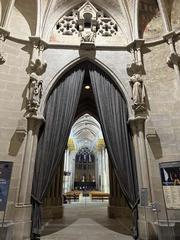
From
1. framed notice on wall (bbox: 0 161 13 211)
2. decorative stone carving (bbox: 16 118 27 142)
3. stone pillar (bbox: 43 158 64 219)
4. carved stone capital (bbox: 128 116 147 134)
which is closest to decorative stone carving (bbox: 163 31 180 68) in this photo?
carved stone capital (bbox: 128 116 147 134)

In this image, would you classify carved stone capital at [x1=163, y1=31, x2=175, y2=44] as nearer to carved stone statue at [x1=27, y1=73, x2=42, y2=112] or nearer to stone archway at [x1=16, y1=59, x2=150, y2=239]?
stone archway at [x1=16, y1=59, x2=150, y2=239]

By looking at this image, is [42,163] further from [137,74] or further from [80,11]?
[80,11]

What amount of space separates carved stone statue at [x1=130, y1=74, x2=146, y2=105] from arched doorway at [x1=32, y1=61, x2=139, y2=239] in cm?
52

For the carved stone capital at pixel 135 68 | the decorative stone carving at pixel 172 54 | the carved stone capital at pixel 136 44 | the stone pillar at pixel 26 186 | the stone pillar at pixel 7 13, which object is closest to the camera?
the stone pillar at pixel 26 186

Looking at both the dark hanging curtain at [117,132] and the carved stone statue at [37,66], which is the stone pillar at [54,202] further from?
the carved stone statue at [37,66]

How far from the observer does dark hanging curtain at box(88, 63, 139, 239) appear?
5.10 metres

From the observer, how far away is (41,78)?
5.96m

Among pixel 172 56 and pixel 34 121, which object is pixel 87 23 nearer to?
pixel 172 56

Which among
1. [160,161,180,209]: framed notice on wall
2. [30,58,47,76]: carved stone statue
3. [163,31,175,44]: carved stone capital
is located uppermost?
[163,31,175,44]: carved stone capital

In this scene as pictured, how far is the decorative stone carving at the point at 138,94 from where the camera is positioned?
18.1 feet

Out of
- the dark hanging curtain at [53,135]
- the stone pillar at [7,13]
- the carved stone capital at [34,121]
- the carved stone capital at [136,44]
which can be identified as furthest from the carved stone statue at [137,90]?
the stone pillar at [7,13]

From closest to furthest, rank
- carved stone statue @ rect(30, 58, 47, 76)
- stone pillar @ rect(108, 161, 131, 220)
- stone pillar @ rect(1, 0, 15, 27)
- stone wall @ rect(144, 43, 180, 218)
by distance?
stone wall @ rect(144, 43, 180, 218) < carved stone statue @ rect(30, 58, 47, 76) < stone pillar @ rect(1, 0, 15, 27) < stone pillar @ rect(108, 161, 131, 220)

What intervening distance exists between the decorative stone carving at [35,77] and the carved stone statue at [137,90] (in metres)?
2.86

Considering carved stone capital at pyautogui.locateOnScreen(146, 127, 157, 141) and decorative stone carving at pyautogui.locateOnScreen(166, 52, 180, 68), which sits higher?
decorative stone carving at pyautogui.locateOnScreen(166, 52, 180, 68)
